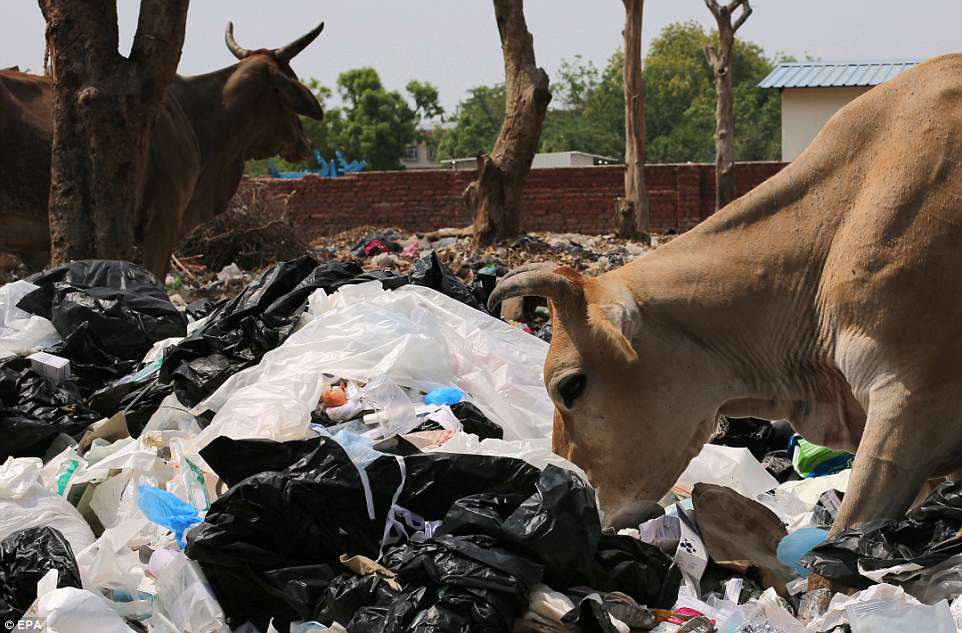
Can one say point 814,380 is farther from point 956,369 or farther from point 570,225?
point 570,225

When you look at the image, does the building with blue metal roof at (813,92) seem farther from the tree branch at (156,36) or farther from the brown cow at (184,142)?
the tree branch at (156,36)

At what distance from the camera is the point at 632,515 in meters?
3.89

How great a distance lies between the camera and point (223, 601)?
135 inches

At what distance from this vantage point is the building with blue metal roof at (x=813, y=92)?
90.7 feet

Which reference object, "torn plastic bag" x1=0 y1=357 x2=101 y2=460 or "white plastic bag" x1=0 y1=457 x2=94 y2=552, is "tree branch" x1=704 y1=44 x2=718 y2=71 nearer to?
"torn plastic bag" x1=0 y1=357 x2=101 y2=460

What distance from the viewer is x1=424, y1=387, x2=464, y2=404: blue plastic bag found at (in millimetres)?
4828

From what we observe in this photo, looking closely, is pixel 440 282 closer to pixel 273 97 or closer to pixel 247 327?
pixel 247 327

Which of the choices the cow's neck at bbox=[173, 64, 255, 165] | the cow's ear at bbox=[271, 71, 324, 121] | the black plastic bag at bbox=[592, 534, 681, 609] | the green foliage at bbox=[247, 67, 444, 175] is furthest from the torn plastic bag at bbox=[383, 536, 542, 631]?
the green foliage at bbox=[247, 67, 444, 175]

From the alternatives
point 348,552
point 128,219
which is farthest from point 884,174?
point 128,219

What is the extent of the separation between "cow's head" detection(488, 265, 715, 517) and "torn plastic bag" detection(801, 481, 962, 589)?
64cm

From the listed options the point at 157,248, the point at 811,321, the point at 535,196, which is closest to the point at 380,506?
the point at 811,321

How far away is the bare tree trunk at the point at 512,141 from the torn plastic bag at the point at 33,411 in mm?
8411

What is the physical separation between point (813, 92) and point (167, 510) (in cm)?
2655

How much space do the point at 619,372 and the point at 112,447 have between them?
219 cm
